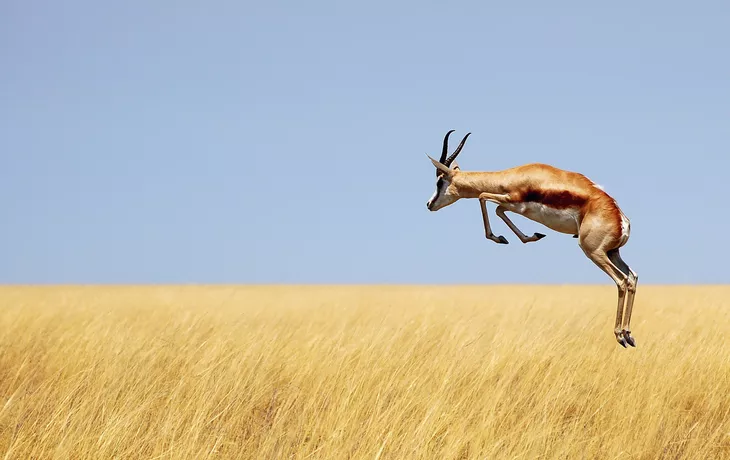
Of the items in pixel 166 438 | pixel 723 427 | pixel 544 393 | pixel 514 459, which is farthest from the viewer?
pixel 544 393

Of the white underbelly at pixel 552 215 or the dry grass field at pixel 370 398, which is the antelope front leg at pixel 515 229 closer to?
the white underbelly at pixel 552 215

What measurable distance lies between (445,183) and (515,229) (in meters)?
1.26

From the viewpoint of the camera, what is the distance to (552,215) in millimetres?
8531

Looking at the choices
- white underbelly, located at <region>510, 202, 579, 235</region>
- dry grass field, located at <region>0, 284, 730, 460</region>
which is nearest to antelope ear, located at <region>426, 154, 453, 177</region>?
white underbelly, located at <region>510, 202, 579, 235</region>

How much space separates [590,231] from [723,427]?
2.47 meters

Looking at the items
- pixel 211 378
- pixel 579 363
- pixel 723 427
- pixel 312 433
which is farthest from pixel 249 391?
pixel 723 427

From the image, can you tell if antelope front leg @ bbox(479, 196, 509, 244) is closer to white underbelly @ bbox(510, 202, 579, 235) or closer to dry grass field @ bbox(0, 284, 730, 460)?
white underbelly @ bbox(510, 202, 579, 235)

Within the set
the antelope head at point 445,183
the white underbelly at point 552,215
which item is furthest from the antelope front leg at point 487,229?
the antelope head at point 445,183

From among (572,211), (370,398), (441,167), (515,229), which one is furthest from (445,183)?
(370,398)

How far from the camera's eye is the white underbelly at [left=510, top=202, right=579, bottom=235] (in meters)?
8.48

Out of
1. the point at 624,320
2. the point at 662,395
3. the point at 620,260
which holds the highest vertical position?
the point at 620,260

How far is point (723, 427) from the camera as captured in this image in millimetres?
7438

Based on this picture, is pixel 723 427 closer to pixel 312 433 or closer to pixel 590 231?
pixel 590 231

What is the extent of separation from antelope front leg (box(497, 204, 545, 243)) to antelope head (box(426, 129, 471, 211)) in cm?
79
